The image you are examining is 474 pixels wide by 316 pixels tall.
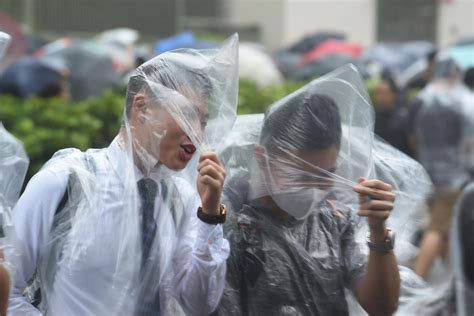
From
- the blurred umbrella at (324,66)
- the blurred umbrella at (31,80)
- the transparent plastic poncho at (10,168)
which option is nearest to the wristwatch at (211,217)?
the transparent plastic poncho at (10,168)

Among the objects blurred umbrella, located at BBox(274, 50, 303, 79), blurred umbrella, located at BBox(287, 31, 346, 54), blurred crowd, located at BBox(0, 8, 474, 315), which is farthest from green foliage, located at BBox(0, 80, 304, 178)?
blurred umbrella, located at BBox(287, 31, 346, 54)

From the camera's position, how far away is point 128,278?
2820 mm

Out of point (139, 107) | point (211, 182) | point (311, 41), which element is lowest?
point (311, 41)

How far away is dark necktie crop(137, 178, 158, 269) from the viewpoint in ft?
9.41

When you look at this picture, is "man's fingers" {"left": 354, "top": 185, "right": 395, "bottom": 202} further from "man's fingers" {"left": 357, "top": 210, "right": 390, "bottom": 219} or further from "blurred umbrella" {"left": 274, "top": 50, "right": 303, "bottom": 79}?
"blurred umbrella" {"left": 274, "top": 50, "right": 303, "bottom": 79}

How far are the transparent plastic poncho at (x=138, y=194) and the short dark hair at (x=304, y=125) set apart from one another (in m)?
0.17

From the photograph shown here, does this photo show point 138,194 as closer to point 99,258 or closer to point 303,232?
point 99,258

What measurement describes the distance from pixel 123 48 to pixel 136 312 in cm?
1059

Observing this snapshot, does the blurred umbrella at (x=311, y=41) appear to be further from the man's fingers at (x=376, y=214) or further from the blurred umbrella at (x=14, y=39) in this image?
the man's fingers at (x=376, y=214)

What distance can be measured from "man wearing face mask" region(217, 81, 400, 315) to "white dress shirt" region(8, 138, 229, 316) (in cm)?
14

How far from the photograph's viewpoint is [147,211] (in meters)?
2.90

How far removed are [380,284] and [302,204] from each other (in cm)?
30

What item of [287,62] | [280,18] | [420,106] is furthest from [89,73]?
[280,18]

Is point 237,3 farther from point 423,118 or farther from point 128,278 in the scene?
point 128,278
